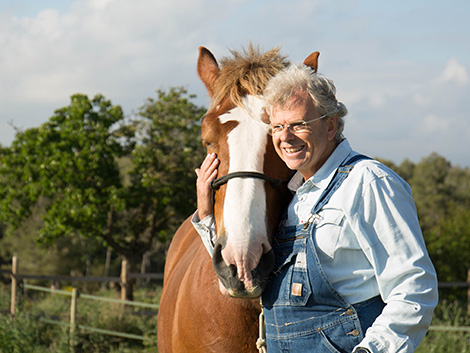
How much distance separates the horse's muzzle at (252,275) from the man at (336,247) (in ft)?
0.17

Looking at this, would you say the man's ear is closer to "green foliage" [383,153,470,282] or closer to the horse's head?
the horse's head

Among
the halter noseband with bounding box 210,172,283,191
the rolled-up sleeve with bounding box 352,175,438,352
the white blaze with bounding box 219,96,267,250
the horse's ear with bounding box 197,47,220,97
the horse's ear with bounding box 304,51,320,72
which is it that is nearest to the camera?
the rolled-up sleeve with bounding box 352,175,438,352

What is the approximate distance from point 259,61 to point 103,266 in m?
26.7

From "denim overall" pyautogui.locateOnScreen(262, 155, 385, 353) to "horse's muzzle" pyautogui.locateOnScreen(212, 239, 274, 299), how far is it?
0.05m

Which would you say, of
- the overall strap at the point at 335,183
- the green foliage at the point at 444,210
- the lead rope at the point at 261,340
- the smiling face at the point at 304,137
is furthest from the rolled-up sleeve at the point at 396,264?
the green foliage at the point at 444,210

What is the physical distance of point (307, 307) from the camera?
5.19 feet

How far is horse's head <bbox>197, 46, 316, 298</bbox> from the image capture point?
1629 millimetres

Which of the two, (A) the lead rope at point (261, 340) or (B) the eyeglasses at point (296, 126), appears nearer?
(B) the eyeglasses at point (296, 126)

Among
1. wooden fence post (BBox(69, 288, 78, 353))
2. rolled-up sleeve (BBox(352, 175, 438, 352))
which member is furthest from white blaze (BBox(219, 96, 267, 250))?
wooden fence post (BBox(69, 288, 78, 353))

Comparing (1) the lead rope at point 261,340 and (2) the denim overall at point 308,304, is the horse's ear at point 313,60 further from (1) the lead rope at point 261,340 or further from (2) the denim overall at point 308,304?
(1) the lead rope at point 261,340

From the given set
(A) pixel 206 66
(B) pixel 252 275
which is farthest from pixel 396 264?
(A) pixel 206 66

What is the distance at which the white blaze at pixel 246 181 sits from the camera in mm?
1630

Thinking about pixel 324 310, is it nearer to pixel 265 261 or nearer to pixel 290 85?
pixel 265 261

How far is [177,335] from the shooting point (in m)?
2.46
